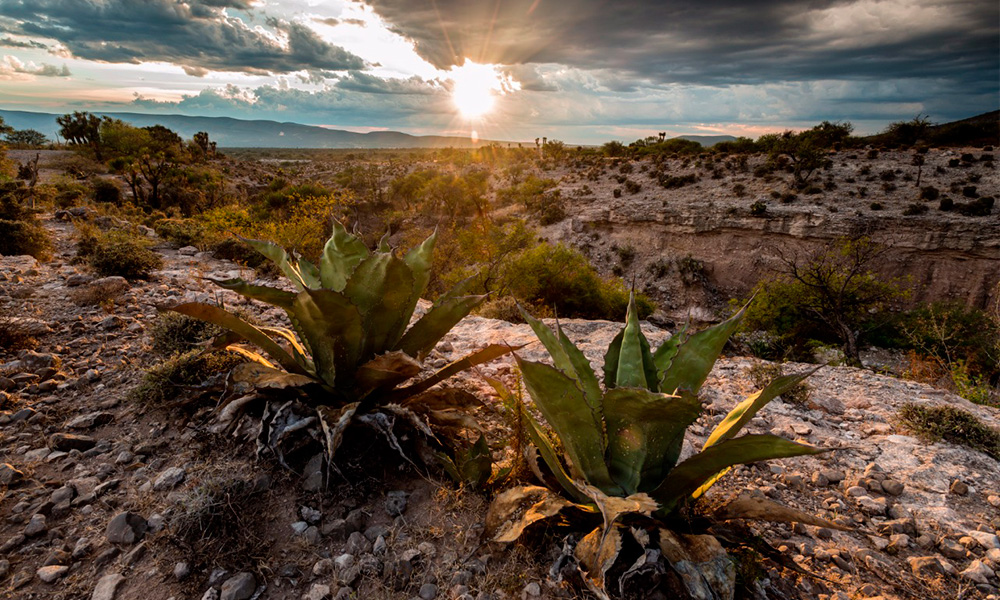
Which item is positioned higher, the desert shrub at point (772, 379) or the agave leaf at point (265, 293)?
the agave leaf at point (265, 293)

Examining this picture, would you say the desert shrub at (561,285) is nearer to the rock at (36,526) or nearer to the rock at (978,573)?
the rock at (978,573)

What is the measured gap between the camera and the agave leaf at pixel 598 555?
1596 millimetres

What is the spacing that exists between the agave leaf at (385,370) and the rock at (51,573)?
4.58 ft

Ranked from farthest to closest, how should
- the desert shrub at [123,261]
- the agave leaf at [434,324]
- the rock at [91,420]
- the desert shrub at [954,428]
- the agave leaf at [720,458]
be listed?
the desert shrub at [123,261]
the desert shrub at [954,428]
the rock at [91,420]
the agave leaf at [434,324]
the agave leaf at [720,458]

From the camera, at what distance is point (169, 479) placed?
7.69ft

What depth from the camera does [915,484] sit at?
3.03 meters

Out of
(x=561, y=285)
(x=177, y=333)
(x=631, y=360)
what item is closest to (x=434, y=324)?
(x=631, y=360)

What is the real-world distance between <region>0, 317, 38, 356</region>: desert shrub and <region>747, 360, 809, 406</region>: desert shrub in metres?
6.44

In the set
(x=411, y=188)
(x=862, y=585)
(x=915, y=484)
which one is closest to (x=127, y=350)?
(x=862, y=585)

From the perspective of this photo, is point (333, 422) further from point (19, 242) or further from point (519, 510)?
point (19, 242)

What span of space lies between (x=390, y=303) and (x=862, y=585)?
2.79 m

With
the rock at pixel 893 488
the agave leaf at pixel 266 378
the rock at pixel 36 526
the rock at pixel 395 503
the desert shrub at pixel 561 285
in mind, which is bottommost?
the desert shrub at pixel 561 285

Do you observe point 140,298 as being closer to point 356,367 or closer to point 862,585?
point 356,367

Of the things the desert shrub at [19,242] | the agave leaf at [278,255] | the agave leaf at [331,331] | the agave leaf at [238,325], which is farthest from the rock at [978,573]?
the desert shrub at [19,242]
